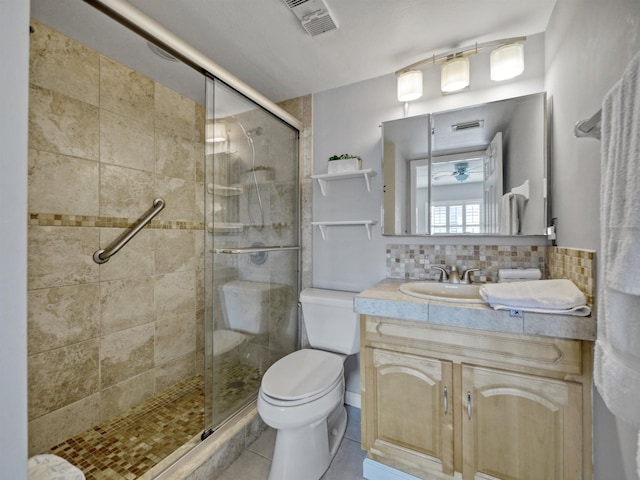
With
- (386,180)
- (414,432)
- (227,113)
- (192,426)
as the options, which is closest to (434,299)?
(414,432)

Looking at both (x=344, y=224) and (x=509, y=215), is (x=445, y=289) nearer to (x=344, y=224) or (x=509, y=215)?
(x=509, y=215)

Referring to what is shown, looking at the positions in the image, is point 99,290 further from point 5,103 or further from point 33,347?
point 5,103

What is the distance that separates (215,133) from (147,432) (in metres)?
1.75

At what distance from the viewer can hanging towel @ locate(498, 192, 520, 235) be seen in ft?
4.87

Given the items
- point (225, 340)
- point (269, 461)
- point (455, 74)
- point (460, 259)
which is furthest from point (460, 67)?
point (269, 461)

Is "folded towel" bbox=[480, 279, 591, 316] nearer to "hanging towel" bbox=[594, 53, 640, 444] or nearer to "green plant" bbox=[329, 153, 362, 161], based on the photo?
"hanging towel" bbox=[594, 53, 640, 444]

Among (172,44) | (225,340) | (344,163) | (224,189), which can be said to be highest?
(172,44)

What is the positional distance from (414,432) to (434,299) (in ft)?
1.99

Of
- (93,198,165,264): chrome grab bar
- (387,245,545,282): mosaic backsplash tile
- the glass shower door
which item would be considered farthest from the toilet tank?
(93,198,165,264): chrome grab bar

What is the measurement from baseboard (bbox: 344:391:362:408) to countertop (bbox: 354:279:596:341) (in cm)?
100

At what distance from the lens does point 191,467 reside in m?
1.25

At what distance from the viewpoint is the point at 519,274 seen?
1.43 m

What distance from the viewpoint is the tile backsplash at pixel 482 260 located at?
124 cm

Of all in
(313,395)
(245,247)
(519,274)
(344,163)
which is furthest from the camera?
(344,163)
